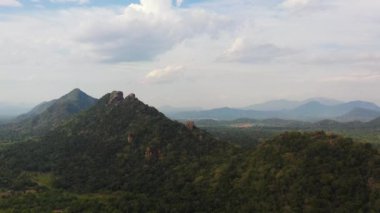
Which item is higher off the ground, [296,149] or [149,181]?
[296,149]

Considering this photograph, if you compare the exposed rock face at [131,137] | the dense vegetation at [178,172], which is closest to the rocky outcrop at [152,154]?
the dense vegetation at [178,172]

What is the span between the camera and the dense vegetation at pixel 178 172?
11362cm

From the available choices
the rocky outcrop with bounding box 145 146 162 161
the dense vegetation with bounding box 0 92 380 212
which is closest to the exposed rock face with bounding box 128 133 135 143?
the dense vegetation with bounding box 0 92 380 212

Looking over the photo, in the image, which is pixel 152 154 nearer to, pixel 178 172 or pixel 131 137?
pixel 131 137

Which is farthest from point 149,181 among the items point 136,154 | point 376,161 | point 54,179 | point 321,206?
point 376,161

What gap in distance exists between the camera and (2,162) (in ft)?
579

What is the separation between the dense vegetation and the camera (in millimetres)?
113625

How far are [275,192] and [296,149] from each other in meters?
17.3

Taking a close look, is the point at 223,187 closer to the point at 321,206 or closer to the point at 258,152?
the point at 258,152

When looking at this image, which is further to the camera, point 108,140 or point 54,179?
point 108,140

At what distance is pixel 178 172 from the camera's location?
478ft

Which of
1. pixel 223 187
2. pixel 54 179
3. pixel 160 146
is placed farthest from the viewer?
pixel 160 146

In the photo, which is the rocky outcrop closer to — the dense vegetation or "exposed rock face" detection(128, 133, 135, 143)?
the dense vegetation

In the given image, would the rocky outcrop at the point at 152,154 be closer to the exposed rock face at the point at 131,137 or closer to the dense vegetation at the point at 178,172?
the dense vegetation at the point at 178,172
